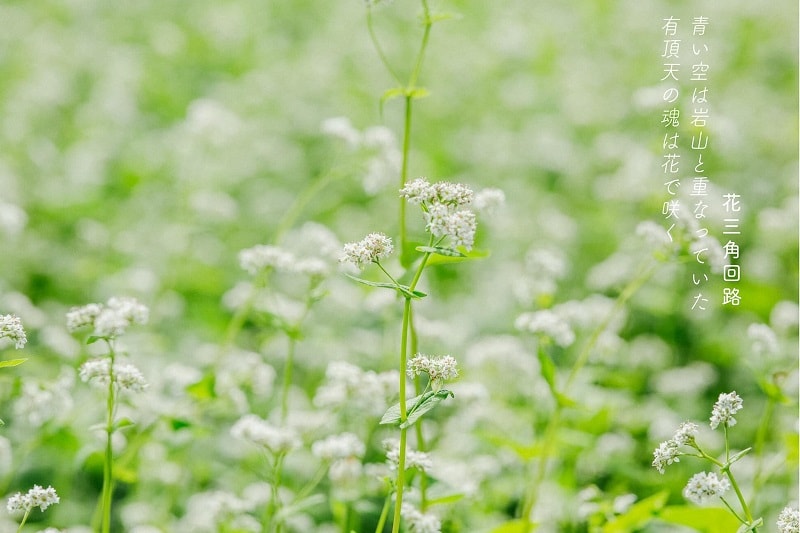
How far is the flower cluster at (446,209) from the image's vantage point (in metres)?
2.89

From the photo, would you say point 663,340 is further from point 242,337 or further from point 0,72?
point 0,72

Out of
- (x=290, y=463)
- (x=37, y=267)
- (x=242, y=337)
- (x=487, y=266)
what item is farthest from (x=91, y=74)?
(x=290, y=463)

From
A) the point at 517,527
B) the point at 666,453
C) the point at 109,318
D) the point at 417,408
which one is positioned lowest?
the point at 517,527

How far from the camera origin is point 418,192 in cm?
300

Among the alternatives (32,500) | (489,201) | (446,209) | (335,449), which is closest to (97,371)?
(32,500)

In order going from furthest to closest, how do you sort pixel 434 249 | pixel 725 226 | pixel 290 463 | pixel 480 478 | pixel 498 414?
pixel 725 226
pixel 498 414
pixel 290 463
pixel 480 478
pixel 434 249

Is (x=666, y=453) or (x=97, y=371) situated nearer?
(x=666, y=453)

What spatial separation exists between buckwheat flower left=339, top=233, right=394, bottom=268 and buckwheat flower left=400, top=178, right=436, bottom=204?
0.18m

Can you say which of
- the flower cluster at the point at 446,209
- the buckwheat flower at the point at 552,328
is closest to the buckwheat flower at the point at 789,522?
the buckwheat flower at the point at 552,328

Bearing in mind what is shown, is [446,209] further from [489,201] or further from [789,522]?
[789,522]

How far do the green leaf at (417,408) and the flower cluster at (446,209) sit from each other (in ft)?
1.80

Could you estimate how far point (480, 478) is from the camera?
4520 millimetres

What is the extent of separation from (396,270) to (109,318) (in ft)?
4.48

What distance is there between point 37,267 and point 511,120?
618cm
